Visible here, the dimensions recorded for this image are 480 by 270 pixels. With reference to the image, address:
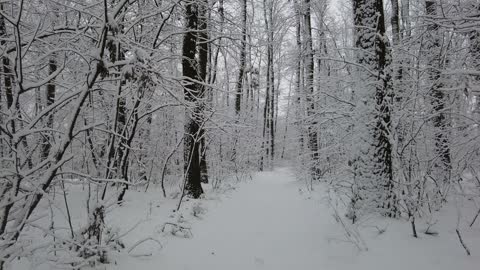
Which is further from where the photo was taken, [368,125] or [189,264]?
[368,125]

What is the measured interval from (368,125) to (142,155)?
777cm

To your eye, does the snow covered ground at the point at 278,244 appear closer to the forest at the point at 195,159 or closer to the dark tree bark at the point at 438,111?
the forest at the point at 195,159

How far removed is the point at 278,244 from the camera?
3883 millimetres

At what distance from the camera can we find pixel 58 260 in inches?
84.3

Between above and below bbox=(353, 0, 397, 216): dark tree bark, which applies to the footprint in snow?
below

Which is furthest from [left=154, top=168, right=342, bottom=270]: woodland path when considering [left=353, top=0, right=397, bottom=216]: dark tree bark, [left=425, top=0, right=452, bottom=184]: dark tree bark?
[left=425, top=0, right=452, bottom=184]: dark tree bark

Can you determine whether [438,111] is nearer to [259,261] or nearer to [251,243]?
[259,261]

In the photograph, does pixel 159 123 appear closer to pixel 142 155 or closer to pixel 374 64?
pixel 142 155

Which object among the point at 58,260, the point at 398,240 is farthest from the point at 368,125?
the point at 58,260

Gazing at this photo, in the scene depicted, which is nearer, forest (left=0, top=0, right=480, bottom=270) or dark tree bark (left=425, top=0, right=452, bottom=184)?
forest (left=0, top=0, right=480, bottom=270)

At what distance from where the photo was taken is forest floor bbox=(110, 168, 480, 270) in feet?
9.78

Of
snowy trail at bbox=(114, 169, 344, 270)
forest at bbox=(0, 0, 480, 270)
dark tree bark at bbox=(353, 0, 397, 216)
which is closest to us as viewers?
forest at bbox=(0, 0, 480, 270)

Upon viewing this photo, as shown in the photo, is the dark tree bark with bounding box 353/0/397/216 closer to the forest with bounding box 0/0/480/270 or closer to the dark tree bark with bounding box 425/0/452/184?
the forest with bounding box 0/0/480/270

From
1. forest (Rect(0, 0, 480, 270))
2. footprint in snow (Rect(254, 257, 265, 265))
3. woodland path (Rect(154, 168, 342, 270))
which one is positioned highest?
forest (Rect(0, 0, 480, 270))
